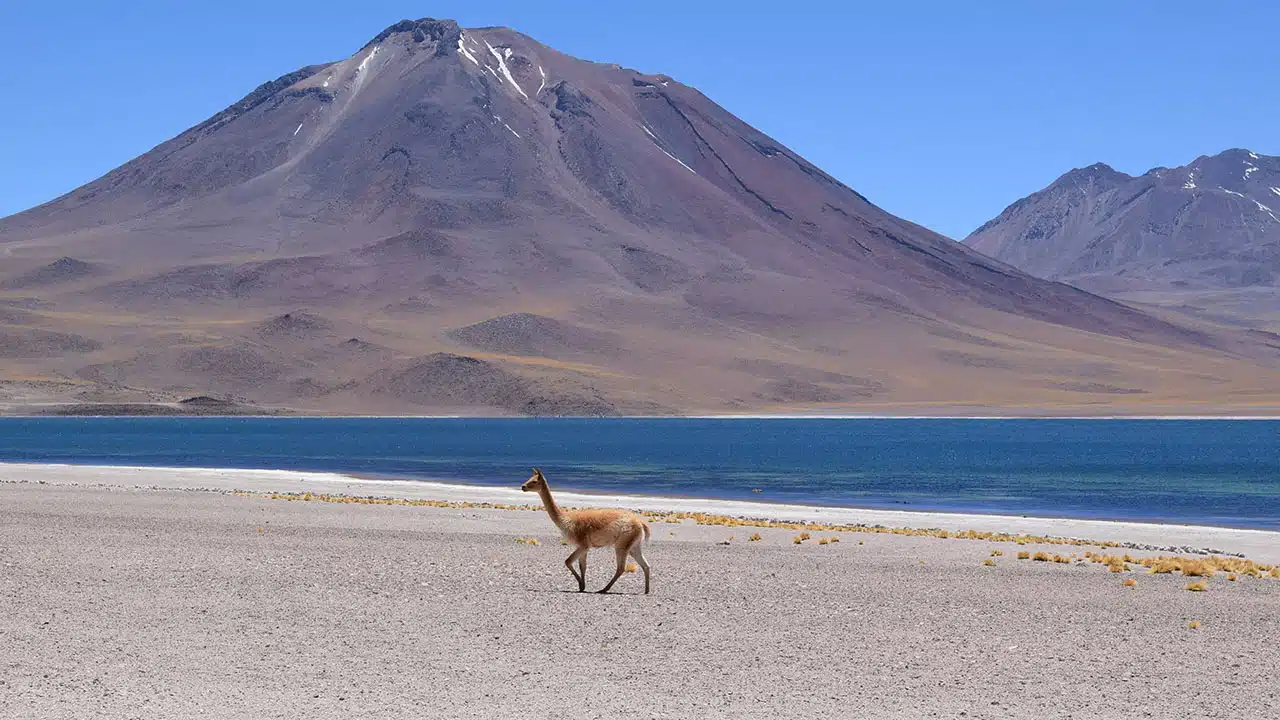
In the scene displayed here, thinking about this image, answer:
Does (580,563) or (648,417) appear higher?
(648,417)

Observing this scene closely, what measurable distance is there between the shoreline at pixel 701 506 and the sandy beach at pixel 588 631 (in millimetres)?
8786

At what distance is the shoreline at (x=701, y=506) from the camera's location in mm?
32906

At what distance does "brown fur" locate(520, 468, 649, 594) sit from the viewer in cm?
1788

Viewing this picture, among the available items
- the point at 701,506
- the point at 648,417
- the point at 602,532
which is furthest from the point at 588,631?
the point at 648,417

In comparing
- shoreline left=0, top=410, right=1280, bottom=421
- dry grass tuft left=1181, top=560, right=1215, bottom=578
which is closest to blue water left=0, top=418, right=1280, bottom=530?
shoreline left=0, top=410, right=1280, bottom=421

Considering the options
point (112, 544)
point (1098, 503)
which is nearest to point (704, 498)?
point (1098, 503)

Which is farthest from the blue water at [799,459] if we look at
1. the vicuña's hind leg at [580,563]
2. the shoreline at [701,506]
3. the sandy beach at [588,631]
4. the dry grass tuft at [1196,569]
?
the vicuña's hind leg at [580,563]

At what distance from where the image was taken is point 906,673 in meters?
13.0

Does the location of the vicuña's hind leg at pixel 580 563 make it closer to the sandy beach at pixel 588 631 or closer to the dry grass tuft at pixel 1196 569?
the sandy beach at pixel 588 631

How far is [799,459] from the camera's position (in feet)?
264

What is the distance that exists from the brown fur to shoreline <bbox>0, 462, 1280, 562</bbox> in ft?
49.5

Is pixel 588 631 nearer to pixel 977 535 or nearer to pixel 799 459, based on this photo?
pixel 977 535

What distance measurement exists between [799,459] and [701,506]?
3895 centimetres

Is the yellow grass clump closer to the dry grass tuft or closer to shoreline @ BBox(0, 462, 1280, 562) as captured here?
the dry grass tuft
